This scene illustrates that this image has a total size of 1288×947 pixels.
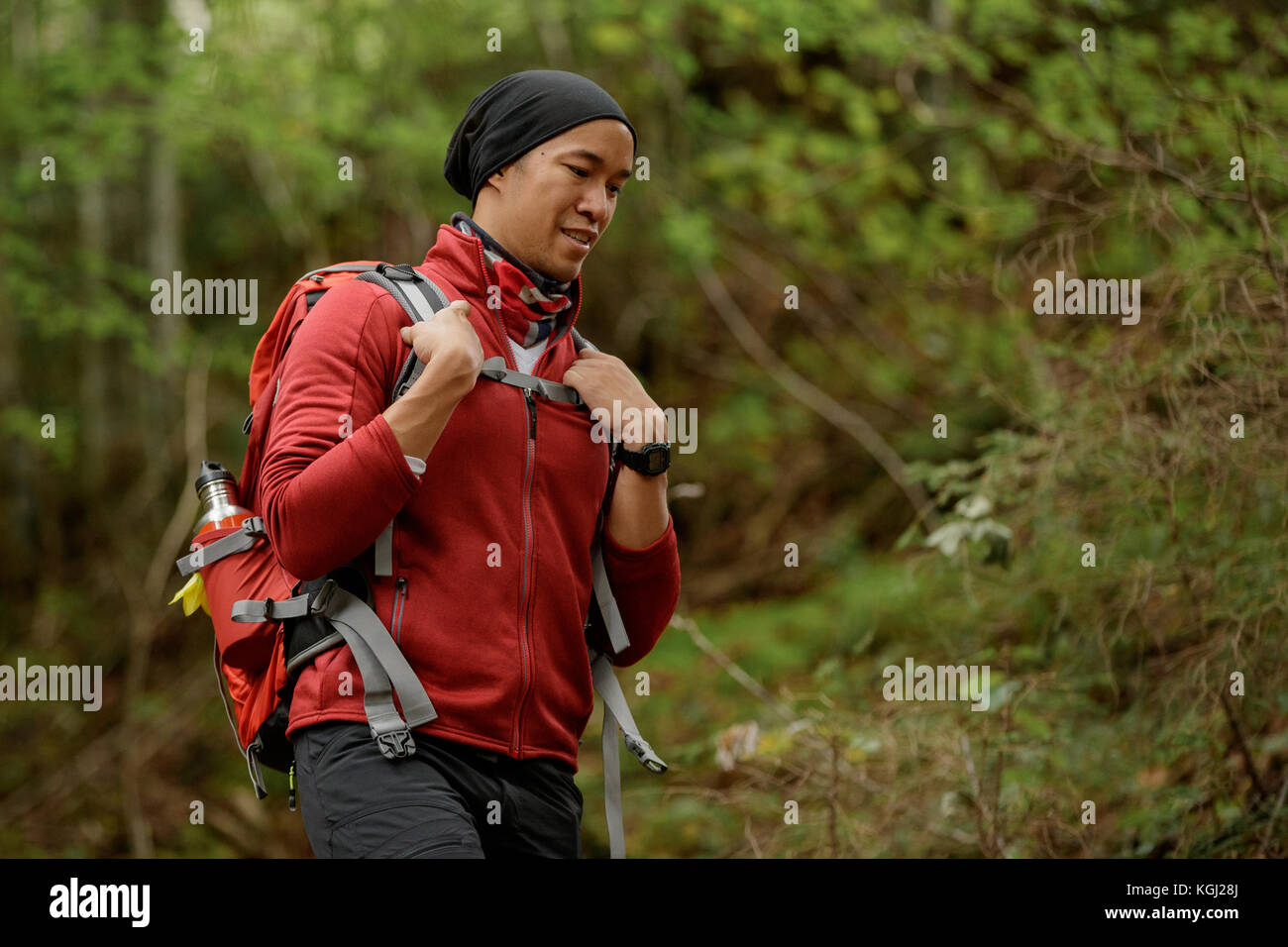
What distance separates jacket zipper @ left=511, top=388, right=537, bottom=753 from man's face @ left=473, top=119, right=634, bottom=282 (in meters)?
0.33

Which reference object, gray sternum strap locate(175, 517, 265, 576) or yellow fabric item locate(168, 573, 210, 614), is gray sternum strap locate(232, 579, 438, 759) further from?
yellow fabric item locate(168, 573, 210, 614)

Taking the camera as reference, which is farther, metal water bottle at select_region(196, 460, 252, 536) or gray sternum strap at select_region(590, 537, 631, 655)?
gray sternum strap at select_region(590, 537, 631, 655)

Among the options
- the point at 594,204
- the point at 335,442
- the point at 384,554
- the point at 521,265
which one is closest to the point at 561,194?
the point at 594,204

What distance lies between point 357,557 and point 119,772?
28.8 ft

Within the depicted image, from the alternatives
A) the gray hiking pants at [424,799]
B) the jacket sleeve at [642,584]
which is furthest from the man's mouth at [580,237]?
the gray hiking pants at [424,799]

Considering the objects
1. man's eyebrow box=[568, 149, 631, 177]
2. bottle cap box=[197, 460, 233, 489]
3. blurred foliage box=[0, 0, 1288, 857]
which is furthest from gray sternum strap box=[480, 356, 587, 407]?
blurred foliage box=[0, 0, 1288, 857]

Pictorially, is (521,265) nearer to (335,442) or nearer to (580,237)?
(580,237)

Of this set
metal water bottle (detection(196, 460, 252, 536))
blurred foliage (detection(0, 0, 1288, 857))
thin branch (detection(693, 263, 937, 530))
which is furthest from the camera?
thin branch (detection(693, 263, 937, 530))

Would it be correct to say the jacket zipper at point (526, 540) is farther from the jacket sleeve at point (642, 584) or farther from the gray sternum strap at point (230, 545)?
the gray sternum strap at point (230, 545)

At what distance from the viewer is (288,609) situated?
8.27 ft

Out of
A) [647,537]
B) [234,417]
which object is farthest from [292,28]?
[647,537]

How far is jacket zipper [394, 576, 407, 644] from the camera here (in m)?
2.46

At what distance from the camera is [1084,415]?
5141 millimetres
